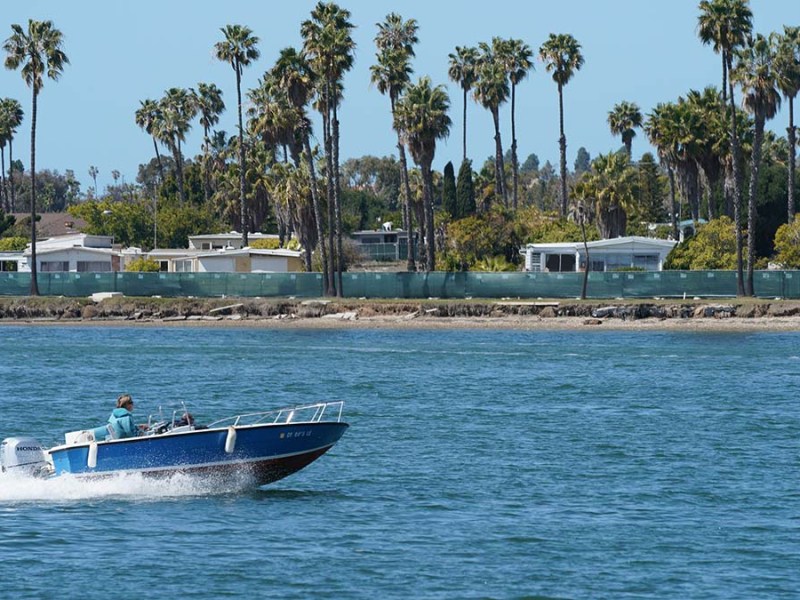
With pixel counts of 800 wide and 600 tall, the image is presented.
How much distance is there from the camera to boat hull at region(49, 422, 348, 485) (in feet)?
91.9

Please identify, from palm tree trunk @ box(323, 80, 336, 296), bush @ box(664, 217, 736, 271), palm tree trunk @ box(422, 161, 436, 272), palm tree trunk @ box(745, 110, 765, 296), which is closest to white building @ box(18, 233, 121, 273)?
palm tree trunk @ box(323, 80, 336, 296)

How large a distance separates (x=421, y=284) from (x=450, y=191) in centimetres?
2622

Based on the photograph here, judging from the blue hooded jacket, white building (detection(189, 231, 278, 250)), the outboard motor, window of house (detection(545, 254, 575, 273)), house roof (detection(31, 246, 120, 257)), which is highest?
white building (detection(189, 231, 278, 250))

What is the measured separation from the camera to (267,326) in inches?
3415

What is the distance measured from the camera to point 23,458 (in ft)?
94.3

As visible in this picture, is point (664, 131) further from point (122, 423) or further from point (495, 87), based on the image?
point (122, 423)

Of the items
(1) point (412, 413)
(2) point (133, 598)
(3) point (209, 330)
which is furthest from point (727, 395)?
(3) point (209, 330)

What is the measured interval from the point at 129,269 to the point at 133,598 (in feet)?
281

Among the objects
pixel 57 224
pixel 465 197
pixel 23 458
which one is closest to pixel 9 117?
pixel 57 224

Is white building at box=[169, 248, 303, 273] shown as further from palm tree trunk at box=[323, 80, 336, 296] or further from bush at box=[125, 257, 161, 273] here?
palm tree trunk at box=[323, 80, 336, 296]

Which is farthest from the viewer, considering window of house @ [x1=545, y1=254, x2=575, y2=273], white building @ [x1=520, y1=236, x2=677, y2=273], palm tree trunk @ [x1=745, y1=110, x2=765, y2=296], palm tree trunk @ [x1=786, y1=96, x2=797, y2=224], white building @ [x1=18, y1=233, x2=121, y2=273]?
white building @ [x1=18, y1=233, x2=121, y2=273]

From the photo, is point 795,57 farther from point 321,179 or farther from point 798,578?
point 798,578

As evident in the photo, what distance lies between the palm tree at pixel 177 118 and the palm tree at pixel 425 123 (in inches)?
1757

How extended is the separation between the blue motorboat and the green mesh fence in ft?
196
